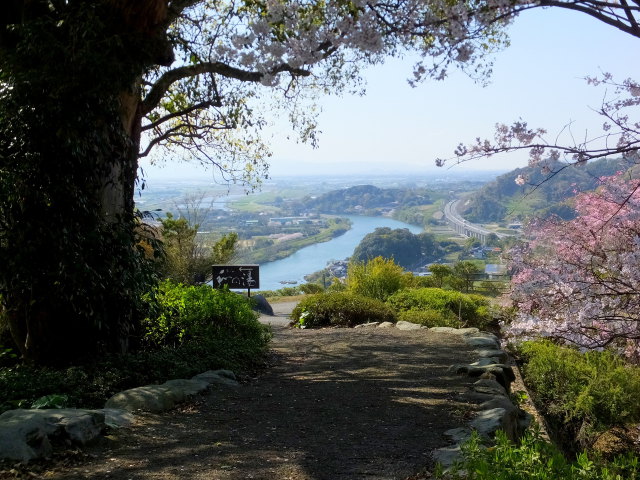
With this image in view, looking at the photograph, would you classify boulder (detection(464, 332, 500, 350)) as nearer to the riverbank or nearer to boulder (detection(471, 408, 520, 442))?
boulder (detection(471, 408, 520, 442))

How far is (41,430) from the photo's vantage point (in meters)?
3.28

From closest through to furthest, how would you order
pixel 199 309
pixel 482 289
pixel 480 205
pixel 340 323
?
1. pixel 199 309
2. pixel 340 323
3. pixel 482 289
4. pixel 480 205

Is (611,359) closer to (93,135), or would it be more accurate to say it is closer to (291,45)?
(291,45)

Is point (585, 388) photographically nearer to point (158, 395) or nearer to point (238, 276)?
point (158, 395)

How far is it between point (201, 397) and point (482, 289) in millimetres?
14062

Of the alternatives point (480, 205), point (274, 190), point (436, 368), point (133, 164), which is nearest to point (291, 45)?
point (133, 164)

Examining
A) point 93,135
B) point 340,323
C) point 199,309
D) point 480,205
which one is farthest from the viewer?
point 480,205

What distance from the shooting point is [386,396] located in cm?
510

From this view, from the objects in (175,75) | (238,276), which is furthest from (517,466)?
(238,276)

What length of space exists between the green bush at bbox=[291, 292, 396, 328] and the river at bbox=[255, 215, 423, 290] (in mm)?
10665

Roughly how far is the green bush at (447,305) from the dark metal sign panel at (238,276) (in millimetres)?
2670

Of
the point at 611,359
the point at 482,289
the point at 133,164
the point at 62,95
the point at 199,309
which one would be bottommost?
the point at 482,289

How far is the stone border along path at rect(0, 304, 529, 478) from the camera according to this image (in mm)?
3225

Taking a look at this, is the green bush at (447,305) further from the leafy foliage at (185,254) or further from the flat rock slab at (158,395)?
the flat rock slab at (158,395)
